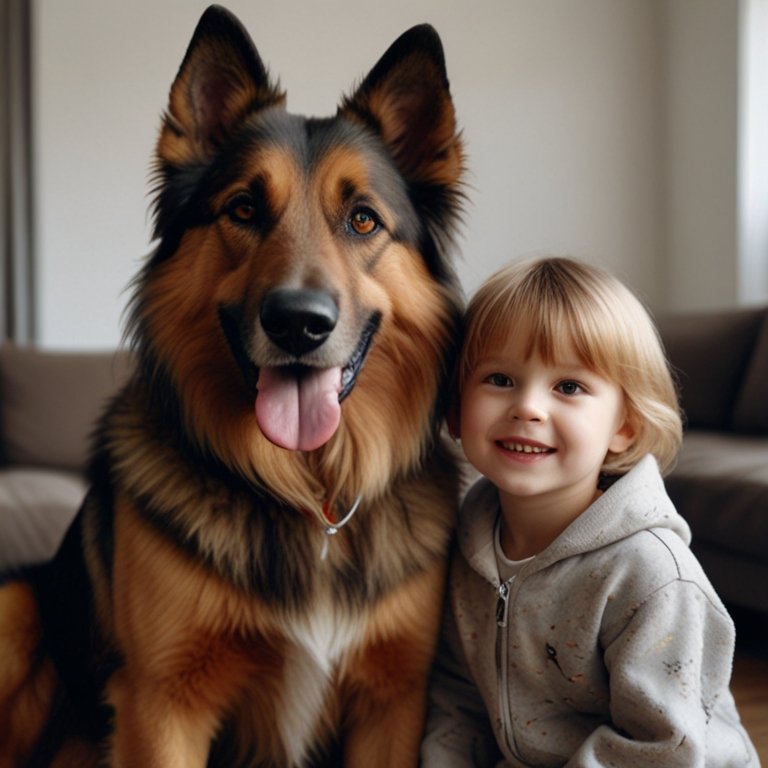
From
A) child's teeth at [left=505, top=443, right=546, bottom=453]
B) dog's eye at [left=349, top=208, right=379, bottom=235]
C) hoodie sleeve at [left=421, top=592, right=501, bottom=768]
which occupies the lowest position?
hoodie sleeve at [left=421, top=592, right=501, bottom=768]

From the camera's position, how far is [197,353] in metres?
1.40

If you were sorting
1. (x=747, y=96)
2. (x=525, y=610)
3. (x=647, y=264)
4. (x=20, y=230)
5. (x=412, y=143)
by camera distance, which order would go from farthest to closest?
1. (x=647, y=264)
2. (x=747, y=96)
3. (x=20, y=230)
4. (x=412, y=143)
5. (x=525, y=610)

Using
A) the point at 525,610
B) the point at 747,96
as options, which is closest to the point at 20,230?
the point at 525,610

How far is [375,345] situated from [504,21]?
3.72 metres

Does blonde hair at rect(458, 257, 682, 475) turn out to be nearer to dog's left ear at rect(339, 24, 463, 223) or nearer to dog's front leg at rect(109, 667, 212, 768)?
dog's left ear at rect(339, 24, 463, 223)

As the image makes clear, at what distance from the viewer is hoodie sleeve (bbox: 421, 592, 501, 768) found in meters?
1.44

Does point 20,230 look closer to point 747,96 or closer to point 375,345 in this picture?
point 375,345

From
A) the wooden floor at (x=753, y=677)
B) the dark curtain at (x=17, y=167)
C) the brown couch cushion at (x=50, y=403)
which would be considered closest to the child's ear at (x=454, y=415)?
the wooden floor at (x=753, y=677)

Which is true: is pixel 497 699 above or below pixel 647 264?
below

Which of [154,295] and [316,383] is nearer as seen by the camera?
[316,383]

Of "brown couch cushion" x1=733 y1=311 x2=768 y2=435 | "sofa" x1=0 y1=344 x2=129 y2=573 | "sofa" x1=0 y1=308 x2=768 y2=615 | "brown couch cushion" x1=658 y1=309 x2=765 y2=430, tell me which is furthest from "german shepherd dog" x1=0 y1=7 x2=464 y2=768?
"brown couch cushion" x1=658 y1=309 x2=765 y2=430

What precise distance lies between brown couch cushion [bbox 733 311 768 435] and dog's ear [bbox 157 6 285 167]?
2.44m

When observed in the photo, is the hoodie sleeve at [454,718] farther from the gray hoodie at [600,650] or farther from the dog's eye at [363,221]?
the dog's eye at [363,221]

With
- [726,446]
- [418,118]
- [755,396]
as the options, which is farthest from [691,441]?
[418,118]
